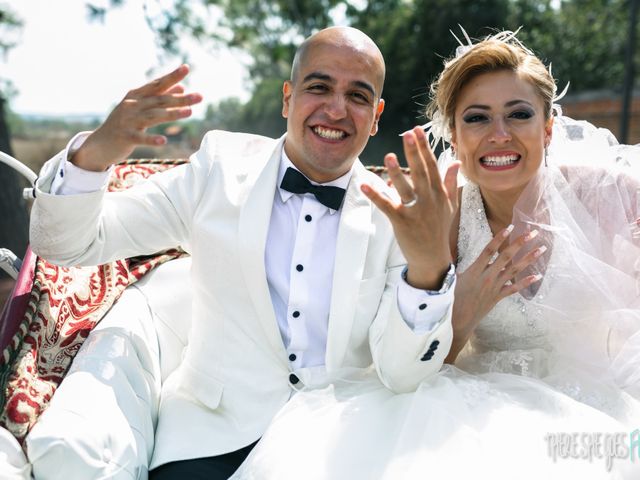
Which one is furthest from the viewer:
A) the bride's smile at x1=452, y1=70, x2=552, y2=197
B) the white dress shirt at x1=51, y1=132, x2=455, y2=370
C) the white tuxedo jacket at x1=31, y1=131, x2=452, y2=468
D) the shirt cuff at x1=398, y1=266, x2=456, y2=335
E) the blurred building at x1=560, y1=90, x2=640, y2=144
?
the blurred building at x1=560, y1=90, x2=640, y2=144

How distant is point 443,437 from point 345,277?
67cm

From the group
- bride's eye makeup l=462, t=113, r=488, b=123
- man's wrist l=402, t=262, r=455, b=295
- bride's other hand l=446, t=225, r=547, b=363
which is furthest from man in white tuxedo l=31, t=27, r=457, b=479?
bride's eye makeup l=462, t=113, r=488, b=123

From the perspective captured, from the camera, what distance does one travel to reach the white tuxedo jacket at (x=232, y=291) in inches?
91.1

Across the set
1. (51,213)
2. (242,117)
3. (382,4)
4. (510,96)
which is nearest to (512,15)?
(382,4)

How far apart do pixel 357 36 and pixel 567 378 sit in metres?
1.48

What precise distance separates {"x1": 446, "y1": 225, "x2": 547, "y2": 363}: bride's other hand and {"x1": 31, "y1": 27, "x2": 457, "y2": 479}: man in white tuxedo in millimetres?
258

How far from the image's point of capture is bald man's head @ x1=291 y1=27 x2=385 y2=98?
2.57m

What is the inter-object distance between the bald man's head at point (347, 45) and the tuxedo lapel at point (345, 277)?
509 mm

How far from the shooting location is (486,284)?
8.21 ft

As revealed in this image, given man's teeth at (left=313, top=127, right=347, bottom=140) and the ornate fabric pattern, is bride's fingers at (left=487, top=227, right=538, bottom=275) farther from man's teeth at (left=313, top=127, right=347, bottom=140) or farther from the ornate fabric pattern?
the ornate fabric pattern

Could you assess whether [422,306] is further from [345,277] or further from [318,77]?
[318,77]

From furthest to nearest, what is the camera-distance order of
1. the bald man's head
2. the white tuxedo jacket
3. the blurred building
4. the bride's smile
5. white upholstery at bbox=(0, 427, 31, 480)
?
the blurred building, the bride's smile, the bald man's head, the white tuxedo jacket, white upholstery at bbox=(0, 427, 31, 480)

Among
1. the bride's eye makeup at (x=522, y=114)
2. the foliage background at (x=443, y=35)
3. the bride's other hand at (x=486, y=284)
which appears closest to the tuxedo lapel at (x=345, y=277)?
the bride's other hand at (x=486, y=284)

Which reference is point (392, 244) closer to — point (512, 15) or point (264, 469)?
point (264, 469)
